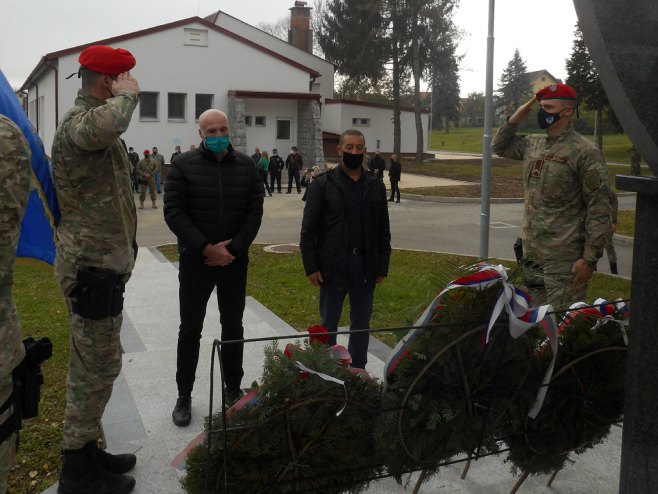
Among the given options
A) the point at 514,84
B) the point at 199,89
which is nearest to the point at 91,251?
the point at 199,89

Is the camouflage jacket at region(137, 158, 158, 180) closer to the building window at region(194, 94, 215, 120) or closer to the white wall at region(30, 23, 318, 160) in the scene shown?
the white wall at region(30, 23, 318, 160)

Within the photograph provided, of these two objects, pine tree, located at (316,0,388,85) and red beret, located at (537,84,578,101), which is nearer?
red beret, located at (537,84,578,101)

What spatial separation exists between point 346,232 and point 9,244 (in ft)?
9.43

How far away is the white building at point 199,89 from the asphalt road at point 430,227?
8652 millimetres

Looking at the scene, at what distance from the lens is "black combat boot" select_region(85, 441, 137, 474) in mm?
3623

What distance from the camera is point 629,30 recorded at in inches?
90.8

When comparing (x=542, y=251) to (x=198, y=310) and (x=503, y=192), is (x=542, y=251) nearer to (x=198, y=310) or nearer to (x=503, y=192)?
(x=198, y=310)

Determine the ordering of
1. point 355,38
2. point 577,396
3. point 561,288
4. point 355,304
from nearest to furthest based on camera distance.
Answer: point 577,396 → point 561,288 → point 355,304 → point 355,38

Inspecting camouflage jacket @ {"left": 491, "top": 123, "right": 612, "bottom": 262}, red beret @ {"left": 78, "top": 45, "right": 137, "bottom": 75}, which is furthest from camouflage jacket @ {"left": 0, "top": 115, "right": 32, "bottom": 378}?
camouflage jacket @ {"left": 491, "top": 123, "right": 612, "bottom": 262}

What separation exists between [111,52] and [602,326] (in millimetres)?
2605

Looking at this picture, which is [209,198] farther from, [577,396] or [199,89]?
[199,89]

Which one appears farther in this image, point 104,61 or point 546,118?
point 546,118

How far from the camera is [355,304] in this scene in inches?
197

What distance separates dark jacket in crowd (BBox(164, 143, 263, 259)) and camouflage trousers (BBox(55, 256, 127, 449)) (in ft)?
3.54
